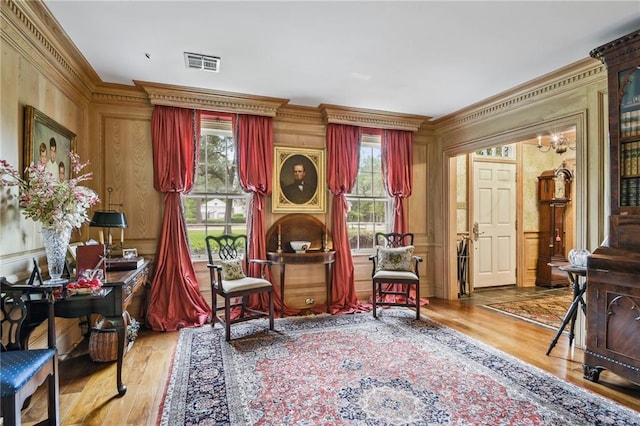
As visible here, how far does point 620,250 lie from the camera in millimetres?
2543

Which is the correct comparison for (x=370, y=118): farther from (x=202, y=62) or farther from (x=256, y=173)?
(x=202, y=62)

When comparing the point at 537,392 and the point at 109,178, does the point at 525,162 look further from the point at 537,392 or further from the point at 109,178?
the point at 109,178

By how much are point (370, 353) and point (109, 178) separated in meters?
3.36

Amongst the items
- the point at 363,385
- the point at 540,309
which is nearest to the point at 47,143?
the point at 363,385

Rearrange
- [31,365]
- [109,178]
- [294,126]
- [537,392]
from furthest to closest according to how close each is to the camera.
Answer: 1. [294,126]
2. [109,178]
3. [537,392]
4. [31,365]

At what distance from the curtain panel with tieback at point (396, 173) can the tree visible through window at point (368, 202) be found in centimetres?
15

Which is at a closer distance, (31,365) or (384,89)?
(31,365)

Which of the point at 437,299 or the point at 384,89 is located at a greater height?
the point at 384,89

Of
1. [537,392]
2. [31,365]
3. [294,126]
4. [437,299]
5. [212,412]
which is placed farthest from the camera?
[437,299]

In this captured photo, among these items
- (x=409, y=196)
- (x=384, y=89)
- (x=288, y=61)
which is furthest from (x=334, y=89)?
(x=409, y=196)

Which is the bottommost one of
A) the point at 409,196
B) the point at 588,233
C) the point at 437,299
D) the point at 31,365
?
the point at 437,299

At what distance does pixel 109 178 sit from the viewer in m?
3.89

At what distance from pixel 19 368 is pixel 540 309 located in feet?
17.3

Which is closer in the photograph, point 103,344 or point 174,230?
point 103,344
